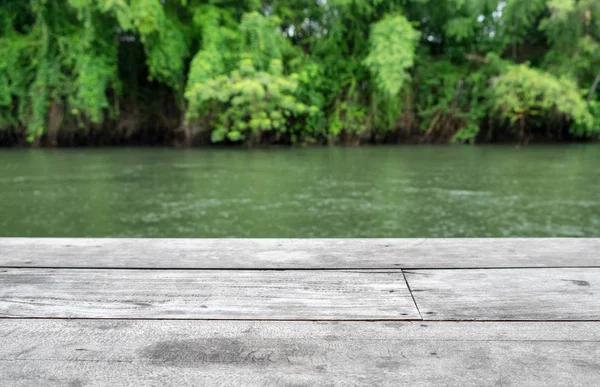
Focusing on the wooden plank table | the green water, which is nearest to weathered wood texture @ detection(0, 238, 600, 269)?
the wooden plank table

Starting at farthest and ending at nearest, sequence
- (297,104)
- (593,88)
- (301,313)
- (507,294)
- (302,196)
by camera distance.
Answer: (593,88) < (297,104) < (302,196) < (507,294) < (301,313)

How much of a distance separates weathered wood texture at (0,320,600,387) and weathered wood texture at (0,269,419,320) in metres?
0.06

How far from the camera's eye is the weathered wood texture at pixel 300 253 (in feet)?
Answer: 5.56

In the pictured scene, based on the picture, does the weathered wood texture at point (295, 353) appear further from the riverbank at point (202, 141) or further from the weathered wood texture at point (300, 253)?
the riverbank at point (202, 141)

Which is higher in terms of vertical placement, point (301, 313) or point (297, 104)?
point (297, 104)

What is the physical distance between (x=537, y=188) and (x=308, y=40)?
11.5m

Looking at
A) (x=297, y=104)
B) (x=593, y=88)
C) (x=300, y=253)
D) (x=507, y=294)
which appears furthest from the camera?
(x=593, y=88)

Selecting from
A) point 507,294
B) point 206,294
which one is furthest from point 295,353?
point 507,294

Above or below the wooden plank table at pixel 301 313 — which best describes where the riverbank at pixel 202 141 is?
below

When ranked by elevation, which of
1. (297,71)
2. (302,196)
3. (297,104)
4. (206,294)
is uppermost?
(297,71)

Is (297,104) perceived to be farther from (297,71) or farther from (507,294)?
(507,294)

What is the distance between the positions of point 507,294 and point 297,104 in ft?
47.7

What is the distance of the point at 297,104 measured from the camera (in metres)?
15.7

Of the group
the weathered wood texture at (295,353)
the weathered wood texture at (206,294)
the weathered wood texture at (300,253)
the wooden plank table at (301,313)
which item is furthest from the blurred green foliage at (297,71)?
the weathered wood texture at (295,353)
